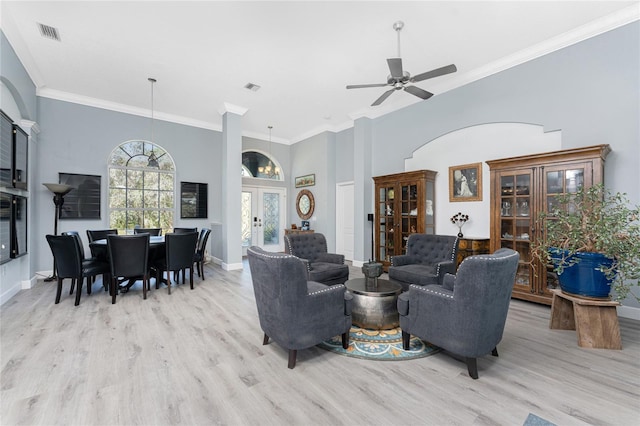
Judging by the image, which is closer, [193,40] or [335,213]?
[193,40]

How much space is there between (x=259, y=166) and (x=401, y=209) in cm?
458

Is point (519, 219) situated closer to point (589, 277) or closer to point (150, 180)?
point (589, 277)

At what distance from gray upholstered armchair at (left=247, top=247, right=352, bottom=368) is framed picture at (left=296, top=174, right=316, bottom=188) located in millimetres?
5607

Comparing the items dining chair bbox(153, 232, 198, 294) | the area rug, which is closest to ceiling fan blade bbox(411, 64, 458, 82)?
the area rug

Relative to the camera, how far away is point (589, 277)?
2707mm

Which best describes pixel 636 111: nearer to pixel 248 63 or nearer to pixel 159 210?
pixel 248 63

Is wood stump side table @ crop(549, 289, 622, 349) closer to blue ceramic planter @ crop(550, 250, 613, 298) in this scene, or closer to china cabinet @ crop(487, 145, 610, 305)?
blue ceramic planter @ crop(550, 250, 613, 298)

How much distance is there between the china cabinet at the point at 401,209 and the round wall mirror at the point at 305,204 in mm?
2406

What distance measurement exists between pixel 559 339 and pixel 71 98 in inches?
332

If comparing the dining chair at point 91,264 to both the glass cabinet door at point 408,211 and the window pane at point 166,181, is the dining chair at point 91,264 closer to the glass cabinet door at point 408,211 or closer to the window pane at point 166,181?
the window pane at point 166,181

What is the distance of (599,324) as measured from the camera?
8.59ft

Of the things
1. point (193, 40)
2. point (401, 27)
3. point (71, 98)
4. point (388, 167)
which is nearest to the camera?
point (401, 27)

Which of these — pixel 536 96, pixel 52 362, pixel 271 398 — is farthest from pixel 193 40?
pixel 536 96

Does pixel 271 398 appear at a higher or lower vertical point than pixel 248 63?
lower
